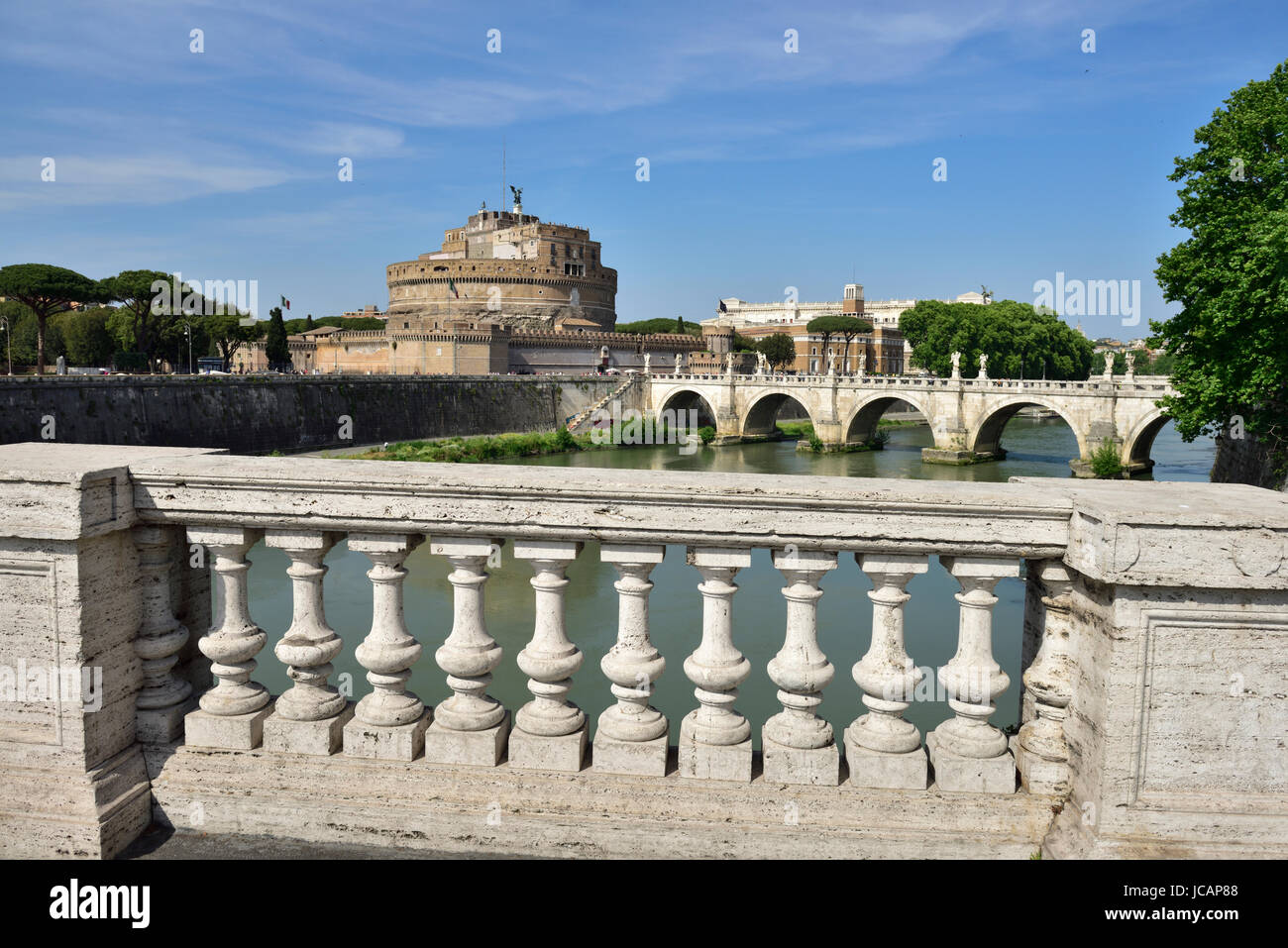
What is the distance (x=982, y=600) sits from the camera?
7.43ft

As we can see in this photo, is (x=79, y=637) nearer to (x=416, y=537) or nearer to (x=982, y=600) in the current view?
(x=416, y=537)

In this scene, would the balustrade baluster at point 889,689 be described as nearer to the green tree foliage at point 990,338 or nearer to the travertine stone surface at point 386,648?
the travertine stone surface at point 386,648

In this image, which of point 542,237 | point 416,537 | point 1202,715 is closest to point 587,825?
point 416,537

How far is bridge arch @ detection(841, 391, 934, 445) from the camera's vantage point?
37144 millimetres

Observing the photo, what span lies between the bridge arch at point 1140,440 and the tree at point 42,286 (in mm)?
36658

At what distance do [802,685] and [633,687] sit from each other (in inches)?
16.2

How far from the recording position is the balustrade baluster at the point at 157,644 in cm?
247

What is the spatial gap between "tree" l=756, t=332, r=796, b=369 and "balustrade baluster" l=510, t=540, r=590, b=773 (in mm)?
62470

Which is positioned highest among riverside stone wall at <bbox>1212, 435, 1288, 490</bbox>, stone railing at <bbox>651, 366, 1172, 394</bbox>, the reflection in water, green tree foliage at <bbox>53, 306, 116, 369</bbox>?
green tree foliage at <bbox>53, 306, 116, 369</bbox>

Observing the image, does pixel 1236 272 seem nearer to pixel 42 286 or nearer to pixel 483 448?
pixel 483 448

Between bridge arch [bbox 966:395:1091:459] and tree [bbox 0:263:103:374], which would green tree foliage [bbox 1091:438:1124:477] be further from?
tree [bbox 0:263:103:374]

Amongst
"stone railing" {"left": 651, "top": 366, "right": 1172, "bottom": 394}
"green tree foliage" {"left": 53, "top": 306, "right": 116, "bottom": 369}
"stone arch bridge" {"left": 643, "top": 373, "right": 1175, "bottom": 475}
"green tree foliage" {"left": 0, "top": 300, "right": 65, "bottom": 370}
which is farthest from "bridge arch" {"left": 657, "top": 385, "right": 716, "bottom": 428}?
"green tree foliage" {"left": 0, "top": 300, "right": 65, "bottom": 370}

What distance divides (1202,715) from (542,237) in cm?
5746

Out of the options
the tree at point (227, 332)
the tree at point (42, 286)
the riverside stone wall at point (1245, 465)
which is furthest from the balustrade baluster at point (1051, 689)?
the tree at point (227, 332)
